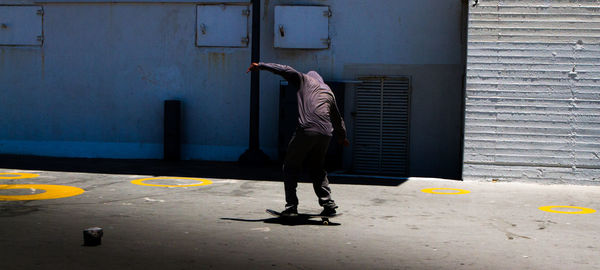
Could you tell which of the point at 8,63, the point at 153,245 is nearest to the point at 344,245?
the point at 153,245

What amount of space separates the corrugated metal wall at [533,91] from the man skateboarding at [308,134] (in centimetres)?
529

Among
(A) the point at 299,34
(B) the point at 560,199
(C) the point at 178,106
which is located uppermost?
(A) the point at 299,34

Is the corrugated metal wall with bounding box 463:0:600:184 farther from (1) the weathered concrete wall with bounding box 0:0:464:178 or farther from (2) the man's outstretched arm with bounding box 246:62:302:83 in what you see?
(2) the man's outstretched arm with bounding box 246:62:302:83

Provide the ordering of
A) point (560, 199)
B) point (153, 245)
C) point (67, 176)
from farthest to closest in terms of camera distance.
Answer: point (67, 176) < point (560, 199) < point (153, 245)

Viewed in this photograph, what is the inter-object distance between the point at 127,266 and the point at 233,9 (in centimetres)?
1070

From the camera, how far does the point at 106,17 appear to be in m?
16.0

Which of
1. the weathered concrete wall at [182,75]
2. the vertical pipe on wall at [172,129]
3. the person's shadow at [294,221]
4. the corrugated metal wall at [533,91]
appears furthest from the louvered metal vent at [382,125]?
the person's shadow at [294,221]

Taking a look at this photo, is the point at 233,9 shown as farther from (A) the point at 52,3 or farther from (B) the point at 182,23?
(A) the point at 52,3

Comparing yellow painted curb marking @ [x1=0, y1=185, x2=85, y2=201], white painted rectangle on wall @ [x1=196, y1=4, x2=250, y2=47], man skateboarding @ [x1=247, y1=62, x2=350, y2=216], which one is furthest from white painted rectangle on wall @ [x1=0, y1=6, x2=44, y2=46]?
man skateboarding @ [x1=247, y1=62, x2=350, y2=216]

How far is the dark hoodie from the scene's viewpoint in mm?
7957

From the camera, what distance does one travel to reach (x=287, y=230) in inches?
292

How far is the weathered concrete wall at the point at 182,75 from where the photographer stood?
49.1 ft

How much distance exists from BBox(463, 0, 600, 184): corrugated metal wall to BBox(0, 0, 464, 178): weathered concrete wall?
2.18 meters

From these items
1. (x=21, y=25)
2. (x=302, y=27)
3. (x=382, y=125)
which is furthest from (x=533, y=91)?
(x=21, y=25)
